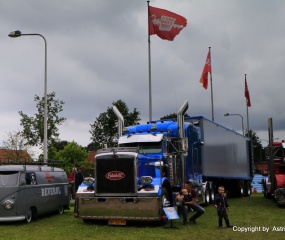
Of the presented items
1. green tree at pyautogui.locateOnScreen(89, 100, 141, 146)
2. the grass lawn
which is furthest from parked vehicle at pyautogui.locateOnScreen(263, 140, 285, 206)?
green tree at pyautogui.locateOnScreen(89, 100, 141, 146)

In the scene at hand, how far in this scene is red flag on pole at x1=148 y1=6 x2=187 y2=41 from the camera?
912 inches

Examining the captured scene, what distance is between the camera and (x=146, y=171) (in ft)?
46.0

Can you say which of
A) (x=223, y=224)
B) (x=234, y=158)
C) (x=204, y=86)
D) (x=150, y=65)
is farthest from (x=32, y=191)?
(x=204, y=86)

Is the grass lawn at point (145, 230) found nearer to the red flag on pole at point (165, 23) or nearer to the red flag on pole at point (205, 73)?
the red flag on pole at point (165, 23)

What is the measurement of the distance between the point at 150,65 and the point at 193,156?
319 inches

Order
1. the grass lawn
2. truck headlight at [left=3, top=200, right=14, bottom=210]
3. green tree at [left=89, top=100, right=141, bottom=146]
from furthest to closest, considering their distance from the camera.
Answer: green tree at [left=89, top=100, right=141, bottom=146] < truck headlight at [left=3, top=200, right=14, bottom=210] < the grass lawn

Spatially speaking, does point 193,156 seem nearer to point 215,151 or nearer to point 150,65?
point 215,151

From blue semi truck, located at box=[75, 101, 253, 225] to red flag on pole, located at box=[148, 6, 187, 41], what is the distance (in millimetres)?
5510

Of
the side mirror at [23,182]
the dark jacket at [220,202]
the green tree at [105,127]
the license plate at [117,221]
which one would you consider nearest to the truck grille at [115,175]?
the license plate at [117,221]

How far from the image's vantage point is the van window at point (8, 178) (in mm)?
13970

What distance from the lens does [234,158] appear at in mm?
25594

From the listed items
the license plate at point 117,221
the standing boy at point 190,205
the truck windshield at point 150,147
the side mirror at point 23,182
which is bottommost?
the license plate at point 117,221

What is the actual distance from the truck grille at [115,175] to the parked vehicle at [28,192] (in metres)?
2.63

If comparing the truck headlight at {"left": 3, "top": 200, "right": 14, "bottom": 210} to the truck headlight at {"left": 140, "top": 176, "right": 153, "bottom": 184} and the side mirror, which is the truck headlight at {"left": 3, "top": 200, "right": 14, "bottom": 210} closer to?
the side mirror
